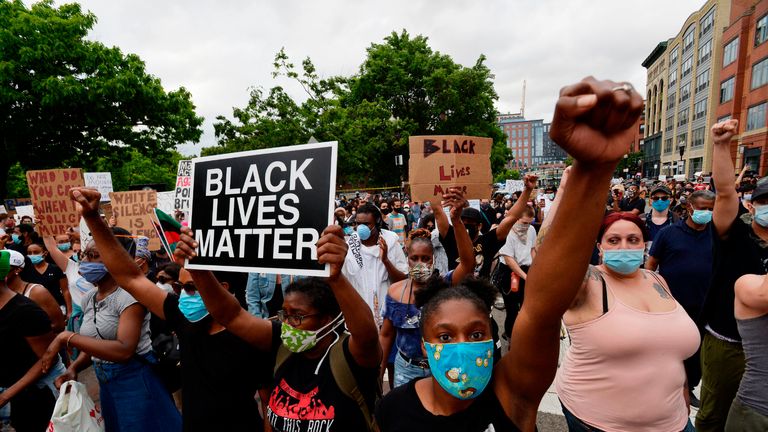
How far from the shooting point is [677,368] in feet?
6.39

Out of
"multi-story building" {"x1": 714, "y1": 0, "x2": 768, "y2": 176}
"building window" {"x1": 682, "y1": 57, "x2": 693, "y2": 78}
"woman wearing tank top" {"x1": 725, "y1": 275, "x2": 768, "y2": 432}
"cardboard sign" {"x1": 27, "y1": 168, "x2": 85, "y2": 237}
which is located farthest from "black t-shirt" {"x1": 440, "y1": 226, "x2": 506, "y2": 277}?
"building window" {"x1": 682, "y1": 57, "x2": 693, "y2": 78}

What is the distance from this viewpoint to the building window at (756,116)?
107 feet

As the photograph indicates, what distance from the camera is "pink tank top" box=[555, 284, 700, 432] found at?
6.30 feet

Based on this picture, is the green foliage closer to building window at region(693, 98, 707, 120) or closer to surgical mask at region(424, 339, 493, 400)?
surgical mask at region(424, 339, 493, 400)

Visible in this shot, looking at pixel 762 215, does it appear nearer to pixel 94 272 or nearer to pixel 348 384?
pixel 348 384

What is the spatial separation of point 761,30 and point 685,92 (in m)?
19.7

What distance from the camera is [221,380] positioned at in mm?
2168

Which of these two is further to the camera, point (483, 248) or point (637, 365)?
point (483, 248)

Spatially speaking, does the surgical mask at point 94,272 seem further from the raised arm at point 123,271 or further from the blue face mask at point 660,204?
the blue face mask at point 660,204

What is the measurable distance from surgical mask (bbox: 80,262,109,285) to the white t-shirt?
2057 millimetres

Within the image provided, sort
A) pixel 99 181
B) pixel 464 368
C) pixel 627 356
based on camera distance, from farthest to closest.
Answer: pixel 99 181, pixel 627 356, pixel 464 368

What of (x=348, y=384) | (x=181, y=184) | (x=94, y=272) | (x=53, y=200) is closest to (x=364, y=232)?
(x=181, y=184)

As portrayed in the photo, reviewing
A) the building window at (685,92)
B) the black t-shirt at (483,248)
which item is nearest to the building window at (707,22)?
the building window at (685,92)

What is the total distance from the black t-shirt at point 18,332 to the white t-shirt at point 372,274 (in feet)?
7.98
